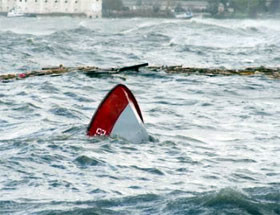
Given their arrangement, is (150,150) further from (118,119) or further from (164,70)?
(164,70)

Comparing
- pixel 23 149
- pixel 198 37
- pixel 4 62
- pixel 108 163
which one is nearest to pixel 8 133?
pixel 23 149

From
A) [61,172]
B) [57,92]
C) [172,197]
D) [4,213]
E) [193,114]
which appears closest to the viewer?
[4,213]

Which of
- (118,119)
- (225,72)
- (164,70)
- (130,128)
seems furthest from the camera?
(164,70)

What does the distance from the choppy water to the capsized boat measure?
1.80 feet

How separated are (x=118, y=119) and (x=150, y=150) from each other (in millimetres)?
2114

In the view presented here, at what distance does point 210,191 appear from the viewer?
79.3 feet

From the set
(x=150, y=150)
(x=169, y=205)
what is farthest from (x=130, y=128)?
(x=169, y=205)

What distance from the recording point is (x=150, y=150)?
97.3 ft

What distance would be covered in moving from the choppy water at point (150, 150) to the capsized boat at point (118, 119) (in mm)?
550

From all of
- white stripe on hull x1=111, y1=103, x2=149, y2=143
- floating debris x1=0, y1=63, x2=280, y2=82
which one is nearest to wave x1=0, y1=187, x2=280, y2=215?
white stripe on hull x1=111, y1=103, x2=149, y2=143

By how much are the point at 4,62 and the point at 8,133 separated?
30237 mm

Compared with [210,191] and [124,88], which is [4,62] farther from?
[210,191]

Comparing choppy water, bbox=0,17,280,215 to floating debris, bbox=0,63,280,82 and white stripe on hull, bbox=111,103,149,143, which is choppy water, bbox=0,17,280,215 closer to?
white stripe on hull, bbox=111,103,149,143

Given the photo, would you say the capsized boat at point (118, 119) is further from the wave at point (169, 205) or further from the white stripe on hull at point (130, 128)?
the wave at point (169, 205)
